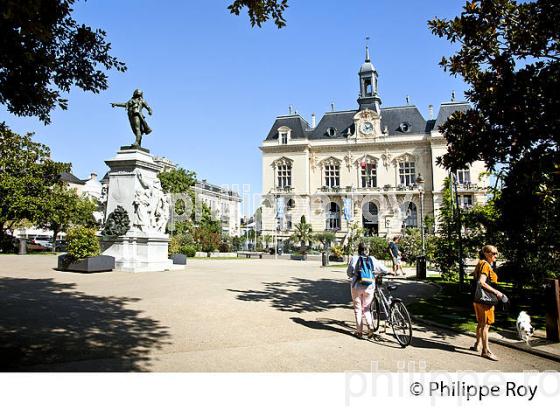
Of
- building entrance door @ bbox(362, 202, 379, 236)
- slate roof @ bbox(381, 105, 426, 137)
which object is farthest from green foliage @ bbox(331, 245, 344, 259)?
slate roof @ bbox(381, 105, 426, 137)

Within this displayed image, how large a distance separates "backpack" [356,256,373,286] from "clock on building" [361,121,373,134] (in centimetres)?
5582

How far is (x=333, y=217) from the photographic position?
200 ft

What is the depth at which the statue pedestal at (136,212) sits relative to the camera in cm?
1645

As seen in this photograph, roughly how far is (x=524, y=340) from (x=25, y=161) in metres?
36.2

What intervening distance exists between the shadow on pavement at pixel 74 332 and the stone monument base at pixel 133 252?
634 cm

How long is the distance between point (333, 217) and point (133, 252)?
46948 mm

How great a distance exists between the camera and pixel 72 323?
692 cm

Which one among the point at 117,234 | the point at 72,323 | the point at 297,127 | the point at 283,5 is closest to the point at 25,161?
the point at 117,234

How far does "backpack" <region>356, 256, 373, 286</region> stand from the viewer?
688 centimetres

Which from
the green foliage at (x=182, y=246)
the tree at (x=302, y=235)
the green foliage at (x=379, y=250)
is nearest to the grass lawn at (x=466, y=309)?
the green foliage at (x=182, y=246)

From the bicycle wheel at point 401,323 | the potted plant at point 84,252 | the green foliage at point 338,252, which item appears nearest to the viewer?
the bicycle wheel at point 401,323

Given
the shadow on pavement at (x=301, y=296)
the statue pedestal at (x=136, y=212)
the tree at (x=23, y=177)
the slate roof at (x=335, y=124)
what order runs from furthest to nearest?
the slate roof at (x=335, y=124), the tree at (x=23, y=177), the statue pedestal at (x=136, y=212), the shadow on pavement at (x=301, y=296)

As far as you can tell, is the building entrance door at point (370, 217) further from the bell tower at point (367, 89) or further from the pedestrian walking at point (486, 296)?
the pedestrian walking at point (486, 296)

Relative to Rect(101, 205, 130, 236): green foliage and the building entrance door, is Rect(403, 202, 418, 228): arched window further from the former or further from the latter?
Rect(101, 205, 130, 236): green foliage
